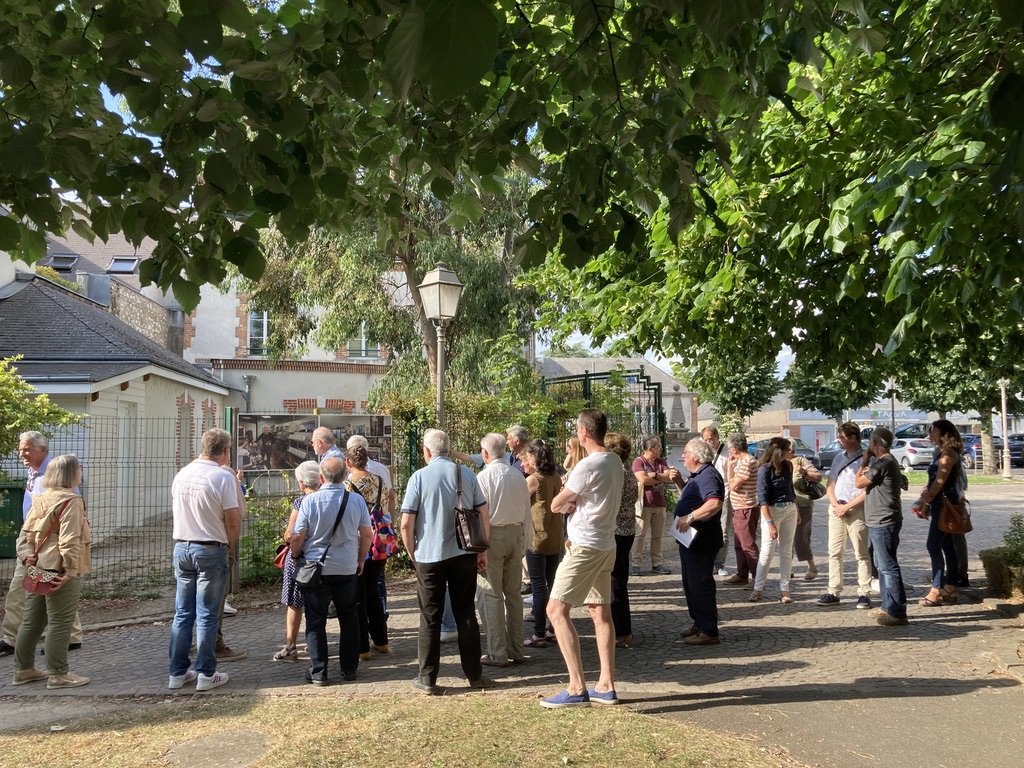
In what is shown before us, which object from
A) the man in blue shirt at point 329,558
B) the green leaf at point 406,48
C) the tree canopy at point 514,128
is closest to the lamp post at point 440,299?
the man in blue shirt at point 329,558

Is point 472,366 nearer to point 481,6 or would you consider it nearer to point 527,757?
point 527,757

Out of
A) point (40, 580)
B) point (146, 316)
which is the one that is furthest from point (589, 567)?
point (146, 316)

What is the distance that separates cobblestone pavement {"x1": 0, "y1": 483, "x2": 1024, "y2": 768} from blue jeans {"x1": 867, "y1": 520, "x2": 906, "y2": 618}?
25cm

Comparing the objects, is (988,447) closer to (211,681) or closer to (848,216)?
(848,216)

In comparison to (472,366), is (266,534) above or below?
below

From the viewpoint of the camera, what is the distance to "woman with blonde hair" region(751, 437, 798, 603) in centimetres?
894

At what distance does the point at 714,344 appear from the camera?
8828 millimetres

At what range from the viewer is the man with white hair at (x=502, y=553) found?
6621 millimetres

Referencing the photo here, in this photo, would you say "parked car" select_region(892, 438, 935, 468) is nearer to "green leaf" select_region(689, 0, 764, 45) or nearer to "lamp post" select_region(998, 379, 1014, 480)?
"lamp post" select_region(998, 379, 1014, 480)

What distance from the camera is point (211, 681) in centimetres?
621

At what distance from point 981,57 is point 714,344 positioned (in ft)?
11.5

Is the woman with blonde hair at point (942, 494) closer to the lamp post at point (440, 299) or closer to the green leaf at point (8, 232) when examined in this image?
the lamp post at point (440, 299)

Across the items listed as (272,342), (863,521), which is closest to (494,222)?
(272,342)

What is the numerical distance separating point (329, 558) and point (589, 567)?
6.26ft
